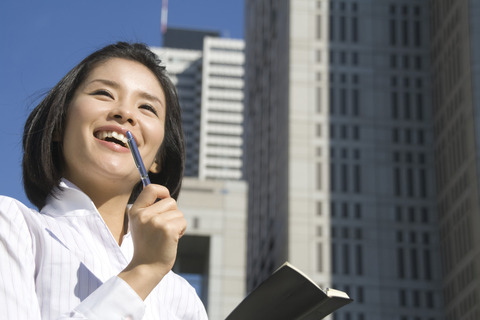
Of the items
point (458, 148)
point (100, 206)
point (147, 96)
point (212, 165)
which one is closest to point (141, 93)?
point (147, 96)

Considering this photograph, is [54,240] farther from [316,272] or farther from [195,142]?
[195,142]

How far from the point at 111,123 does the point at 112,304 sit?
2.34 ft

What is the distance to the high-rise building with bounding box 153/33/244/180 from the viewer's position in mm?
131250

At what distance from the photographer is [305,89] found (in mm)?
59750

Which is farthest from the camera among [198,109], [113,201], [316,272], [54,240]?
[198,109]

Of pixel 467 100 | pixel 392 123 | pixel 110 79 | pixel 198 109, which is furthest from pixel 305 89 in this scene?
pixel 198 109

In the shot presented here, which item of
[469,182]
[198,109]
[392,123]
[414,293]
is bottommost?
[414,293]

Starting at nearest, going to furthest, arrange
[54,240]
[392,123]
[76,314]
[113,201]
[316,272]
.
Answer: [76,314] < [54,240] < [113,201] < [316,272] < [392,123]

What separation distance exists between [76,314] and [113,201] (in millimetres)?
677

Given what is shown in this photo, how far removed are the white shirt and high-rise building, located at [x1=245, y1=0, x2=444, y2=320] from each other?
172 ft

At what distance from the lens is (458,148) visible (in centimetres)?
5266

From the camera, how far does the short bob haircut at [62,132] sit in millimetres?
2607

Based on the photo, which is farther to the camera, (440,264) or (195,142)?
(195,142)

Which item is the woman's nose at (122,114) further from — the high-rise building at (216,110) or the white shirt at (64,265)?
the high-rise building at (216,110)
